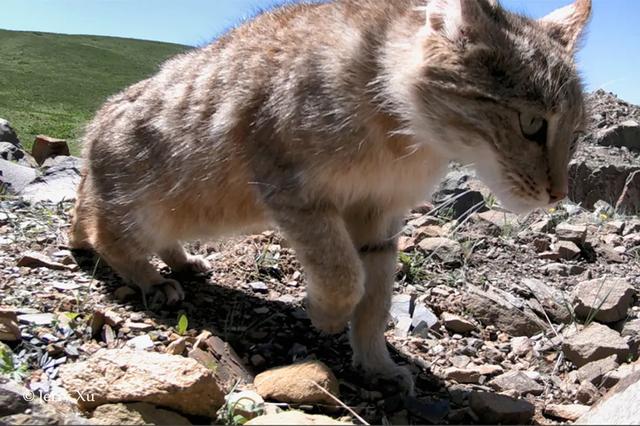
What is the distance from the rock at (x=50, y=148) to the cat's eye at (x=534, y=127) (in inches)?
217

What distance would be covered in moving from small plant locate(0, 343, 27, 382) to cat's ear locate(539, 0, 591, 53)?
255cm

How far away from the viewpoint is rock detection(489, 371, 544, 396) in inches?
122

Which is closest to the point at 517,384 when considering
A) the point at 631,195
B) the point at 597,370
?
the point at 597,370

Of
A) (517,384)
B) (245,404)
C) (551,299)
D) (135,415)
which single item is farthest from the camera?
(551,299)

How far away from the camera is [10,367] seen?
8.89 ft

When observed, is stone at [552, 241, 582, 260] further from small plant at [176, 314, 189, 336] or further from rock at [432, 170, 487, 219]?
small plant at [176, 314, 189, 336]

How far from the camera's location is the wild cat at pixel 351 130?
8.86 ft

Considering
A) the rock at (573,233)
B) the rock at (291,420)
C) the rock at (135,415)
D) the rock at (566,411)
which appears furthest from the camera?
the rock at (573,233)

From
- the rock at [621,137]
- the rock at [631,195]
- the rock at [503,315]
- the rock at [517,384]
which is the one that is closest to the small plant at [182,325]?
the rock at [517,384]

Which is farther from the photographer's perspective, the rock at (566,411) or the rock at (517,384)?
the rock at (517,384)

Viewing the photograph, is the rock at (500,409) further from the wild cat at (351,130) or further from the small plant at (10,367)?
the small plant at (10,367)

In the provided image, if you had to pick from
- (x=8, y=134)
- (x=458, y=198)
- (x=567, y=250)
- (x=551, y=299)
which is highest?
(x=8, y=134)

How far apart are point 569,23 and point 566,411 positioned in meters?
1.68

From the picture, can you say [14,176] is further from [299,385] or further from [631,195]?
[631,195]
